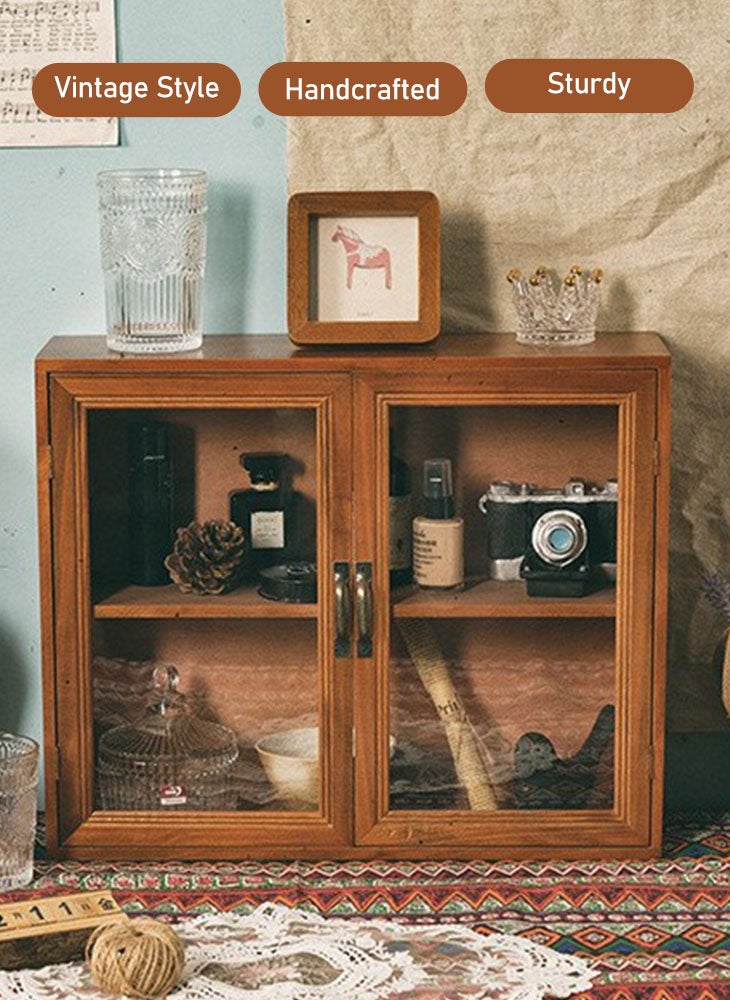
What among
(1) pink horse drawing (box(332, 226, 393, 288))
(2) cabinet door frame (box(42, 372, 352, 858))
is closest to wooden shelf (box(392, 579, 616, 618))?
(2) cabinet door frame (box(42, 372, 352, 858))

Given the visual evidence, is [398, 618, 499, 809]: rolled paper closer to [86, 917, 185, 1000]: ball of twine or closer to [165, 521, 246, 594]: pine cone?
[165, 521, 246, 594]: pine cone

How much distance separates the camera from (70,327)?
9.37ft

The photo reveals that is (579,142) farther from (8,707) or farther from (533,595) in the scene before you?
(8,707)

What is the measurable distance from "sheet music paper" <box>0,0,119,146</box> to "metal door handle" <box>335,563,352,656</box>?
28.6 inches

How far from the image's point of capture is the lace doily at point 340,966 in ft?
7.37

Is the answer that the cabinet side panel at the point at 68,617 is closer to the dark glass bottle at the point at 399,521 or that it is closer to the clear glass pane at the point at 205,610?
the clear glass pane at the point at 205,610

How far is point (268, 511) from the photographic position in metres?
2.64

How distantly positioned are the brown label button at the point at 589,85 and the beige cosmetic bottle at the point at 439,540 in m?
0.59

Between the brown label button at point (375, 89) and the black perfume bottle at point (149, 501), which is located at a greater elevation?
the brown label button at point (375, 89)

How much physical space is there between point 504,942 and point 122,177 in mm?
1167

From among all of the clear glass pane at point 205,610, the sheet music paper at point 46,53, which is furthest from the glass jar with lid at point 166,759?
the sheet music paper at point 46,53

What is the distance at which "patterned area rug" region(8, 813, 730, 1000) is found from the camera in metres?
2.38

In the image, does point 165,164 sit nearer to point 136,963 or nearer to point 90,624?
point 90,624

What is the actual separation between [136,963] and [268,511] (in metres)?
0.68
